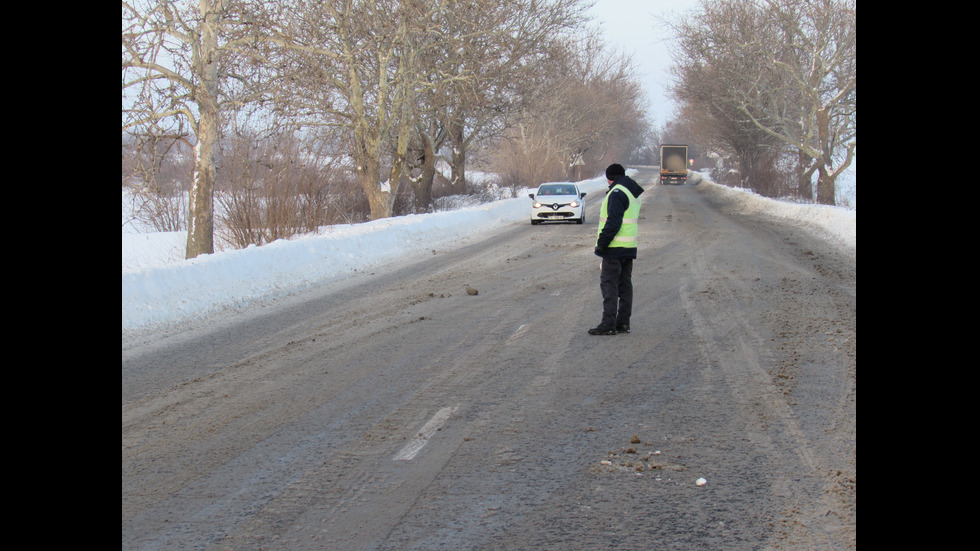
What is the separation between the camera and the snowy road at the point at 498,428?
3.78 meters

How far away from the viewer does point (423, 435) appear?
16.8 feet

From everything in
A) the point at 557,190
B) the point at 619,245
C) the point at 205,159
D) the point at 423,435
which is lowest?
the point at 423,435

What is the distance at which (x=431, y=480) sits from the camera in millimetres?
4336

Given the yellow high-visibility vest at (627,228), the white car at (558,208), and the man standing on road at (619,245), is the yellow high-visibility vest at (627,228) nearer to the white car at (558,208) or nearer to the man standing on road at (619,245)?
the man standing on road at (619,245)

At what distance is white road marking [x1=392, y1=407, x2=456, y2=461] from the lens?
474 cm

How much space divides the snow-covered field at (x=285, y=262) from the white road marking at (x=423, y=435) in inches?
204

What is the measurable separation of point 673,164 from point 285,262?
64.2 m

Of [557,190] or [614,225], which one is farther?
[557,190]

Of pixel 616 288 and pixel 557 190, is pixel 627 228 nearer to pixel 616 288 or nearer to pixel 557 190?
pixel 616 288

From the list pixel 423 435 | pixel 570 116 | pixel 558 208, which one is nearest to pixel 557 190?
pixel 558 208

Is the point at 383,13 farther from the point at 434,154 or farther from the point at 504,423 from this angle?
the point at 504,423

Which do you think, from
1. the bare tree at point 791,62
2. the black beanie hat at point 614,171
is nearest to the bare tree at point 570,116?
the bare tree at point 791,62

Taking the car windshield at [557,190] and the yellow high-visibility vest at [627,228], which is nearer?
the yellow high-visibility vest at [627,228]

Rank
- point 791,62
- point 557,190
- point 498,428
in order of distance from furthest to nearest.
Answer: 1. point 791,62
2. point 557,190
3. point 498,428
